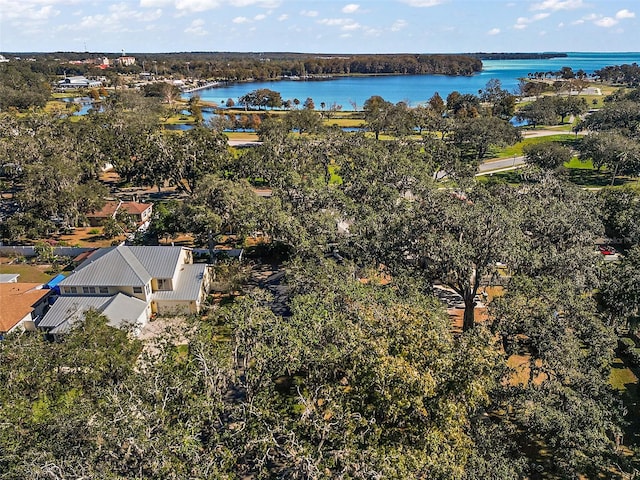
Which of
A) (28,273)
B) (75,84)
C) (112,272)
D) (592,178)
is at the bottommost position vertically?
(28,273)

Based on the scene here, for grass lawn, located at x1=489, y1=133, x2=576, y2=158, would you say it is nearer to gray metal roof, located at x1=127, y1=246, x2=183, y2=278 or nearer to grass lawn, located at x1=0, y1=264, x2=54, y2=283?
gray metal roof, located at x1=127, y1=246, x2=183, y2=278

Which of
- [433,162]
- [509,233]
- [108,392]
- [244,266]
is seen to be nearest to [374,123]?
[433,162]

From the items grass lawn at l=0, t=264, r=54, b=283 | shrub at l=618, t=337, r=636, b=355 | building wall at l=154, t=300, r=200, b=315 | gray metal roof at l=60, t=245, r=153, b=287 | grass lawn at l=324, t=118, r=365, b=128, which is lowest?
shrub at l=618, t=337, r=636, b=355

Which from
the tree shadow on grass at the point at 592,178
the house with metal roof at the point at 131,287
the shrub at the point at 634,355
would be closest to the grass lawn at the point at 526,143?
the tree shadow on grass at the point at 592,178

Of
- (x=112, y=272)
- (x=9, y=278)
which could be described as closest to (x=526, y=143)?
(x=112, y=272)

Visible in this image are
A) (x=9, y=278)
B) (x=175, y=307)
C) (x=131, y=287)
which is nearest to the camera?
(x=131, y=287)

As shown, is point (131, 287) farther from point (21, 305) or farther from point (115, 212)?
point (115, 212)

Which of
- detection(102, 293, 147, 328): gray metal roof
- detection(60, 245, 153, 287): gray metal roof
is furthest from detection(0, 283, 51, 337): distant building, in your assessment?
detection(102, 293, 147, 328): gray metal roof
